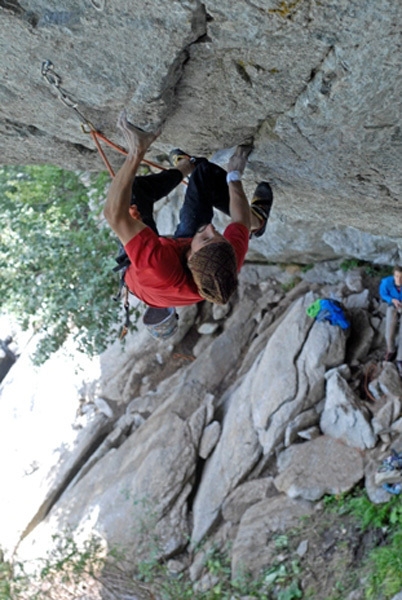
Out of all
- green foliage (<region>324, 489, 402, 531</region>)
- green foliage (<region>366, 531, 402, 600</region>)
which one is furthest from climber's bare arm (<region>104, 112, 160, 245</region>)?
green foliage (<region>324, 489, 402, 531</region>)

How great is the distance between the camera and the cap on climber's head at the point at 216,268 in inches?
125

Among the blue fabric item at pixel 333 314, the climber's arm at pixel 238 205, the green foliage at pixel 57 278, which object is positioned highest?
the blue fabric item at pixel 333 314

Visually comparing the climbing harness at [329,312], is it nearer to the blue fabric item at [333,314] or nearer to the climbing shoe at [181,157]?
the blue fabric item at [333,314]

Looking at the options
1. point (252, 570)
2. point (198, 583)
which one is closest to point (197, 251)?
point (252, 570)

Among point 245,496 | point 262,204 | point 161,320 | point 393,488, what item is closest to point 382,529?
point 393,488

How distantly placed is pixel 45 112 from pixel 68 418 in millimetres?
8807

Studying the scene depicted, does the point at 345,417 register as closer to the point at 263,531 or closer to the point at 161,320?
the point at 263,531

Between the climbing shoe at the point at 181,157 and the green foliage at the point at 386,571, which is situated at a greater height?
the climbing shoe at the point at 181,157

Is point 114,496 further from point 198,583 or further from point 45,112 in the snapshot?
point 45,112

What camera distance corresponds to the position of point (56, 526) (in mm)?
10203

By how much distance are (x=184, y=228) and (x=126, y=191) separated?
94 centimetres

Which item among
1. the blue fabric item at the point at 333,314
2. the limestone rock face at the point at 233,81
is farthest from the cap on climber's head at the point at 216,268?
the blue fabric item at the point at 333,314

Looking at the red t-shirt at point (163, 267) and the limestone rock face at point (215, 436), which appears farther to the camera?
the limestone rock face at point (215, 436)

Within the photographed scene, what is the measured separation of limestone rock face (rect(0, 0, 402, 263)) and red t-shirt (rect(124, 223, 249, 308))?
734 mm
